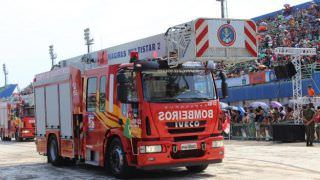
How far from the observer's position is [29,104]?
35812 mm

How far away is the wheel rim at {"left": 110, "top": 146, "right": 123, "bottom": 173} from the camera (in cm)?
1180

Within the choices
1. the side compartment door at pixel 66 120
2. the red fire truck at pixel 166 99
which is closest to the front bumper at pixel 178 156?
the red fire truck at pixel 166 99

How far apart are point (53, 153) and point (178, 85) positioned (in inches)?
238

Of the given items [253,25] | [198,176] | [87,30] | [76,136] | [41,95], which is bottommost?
[198,176]

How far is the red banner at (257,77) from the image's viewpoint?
1435 inches

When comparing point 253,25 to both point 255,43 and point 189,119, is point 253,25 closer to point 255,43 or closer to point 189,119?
point 255,43

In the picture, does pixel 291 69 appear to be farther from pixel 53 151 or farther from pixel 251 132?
pixel 53 151

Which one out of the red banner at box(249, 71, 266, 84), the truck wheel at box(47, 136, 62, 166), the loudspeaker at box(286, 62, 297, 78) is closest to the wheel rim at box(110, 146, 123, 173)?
the truck wheel at box(47, 136, 62, 166)

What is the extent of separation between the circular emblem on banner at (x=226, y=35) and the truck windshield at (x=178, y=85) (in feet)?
2.98

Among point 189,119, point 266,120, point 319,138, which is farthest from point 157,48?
point 266,120

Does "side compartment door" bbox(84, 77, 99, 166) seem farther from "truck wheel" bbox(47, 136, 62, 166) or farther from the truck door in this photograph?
"truck wheel" bbox(47, 136, 62, 166)

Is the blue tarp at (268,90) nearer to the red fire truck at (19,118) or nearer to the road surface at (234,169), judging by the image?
the red fire truck at (19,118)

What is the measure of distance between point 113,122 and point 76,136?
257 cm

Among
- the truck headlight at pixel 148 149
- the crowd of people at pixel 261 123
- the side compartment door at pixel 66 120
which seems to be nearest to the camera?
the truck headlight at pixel 148 149
